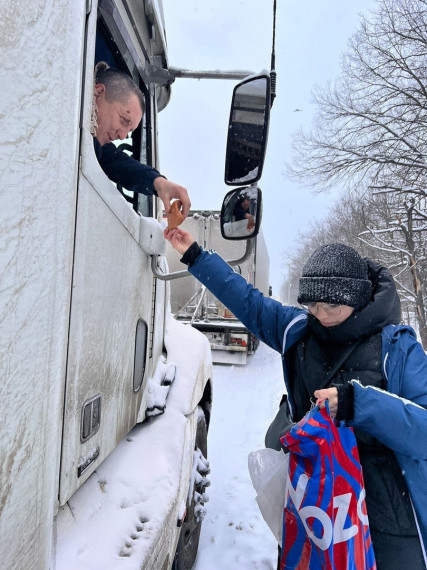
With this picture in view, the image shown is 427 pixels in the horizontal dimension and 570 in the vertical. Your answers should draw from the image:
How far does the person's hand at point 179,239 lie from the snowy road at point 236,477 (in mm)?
2270

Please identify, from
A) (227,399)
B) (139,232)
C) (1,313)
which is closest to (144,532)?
(1,313)

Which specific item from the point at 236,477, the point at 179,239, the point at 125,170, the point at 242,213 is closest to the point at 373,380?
the point at 242,213

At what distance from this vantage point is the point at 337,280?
170cm

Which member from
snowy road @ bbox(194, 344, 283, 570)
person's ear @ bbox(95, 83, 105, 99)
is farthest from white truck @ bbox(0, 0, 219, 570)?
snowy road @ bbox(194, 344, 283, 570)

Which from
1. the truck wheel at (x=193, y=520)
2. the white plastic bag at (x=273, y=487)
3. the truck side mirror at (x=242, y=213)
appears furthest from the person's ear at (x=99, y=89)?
the truck wheel at (x=193, y=520)

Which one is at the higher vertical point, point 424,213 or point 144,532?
point 424,213

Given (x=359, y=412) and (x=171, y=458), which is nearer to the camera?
(x=359, y=412)

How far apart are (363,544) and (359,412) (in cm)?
45

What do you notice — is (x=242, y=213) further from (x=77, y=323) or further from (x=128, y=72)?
(x=77, y=323)

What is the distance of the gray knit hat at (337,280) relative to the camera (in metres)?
1.69

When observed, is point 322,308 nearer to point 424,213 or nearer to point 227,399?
point 227,399

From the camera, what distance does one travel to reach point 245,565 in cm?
297

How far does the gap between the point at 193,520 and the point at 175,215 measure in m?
1.83

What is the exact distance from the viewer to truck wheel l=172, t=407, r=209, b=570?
2.31m
